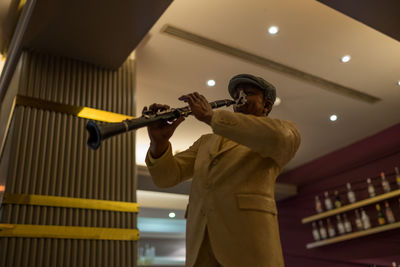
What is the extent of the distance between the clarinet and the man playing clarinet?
0.03 meters

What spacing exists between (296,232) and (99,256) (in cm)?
423

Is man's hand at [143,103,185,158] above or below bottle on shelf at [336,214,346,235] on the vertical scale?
below

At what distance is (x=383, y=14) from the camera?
2660 millimetres

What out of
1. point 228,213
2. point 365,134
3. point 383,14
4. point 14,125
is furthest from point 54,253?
point 365,134

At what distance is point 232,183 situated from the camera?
117 cm

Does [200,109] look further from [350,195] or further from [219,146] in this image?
[350,195]

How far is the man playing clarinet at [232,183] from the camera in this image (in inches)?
42.9

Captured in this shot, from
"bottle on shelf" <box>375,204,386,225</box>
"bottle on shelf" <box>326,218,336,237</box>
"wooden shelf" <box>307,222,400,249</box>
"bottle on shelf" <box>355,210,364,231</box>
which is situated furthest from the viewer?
"bottle on shelf" <box>326,218,336,237</box>

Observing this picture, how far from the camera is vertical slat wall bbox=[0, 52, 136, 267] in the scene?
2332mm

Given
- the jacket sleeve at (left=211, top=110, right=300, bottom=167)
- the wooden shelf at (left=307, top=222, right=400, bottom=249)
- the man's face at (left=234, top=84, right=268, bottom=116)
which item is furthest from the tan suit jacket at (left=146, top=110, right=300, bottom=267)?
the wooden shelf at (left=307, top=222, right=400, bottom=249)

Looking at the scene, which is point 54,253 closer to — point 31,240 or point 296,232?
point 31,240

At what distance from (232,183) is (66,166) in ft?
5.47

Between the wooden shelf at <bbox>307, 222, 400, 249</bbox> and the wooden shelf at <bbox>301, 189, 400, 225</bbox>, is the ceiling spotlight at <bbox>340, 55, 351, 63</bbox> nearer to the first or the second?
the wooden shelf at <bbox>301, 189, 400, 225</bbox>

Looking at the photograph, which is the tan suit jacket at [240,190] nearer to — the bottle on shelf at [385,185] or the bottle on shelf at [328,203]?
the bottle on shelf at [385,185]
